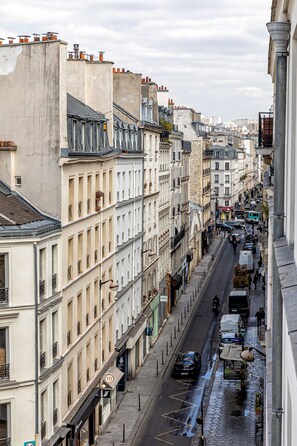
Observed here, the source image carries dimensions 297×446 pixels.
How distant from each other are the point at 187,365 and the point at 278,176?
135ft

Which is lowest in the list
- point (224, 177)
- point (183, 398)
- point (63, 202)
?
point (183, 398)

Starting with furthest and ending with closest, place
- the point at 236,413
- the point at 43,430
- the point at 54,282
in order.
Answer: the point at 236,413 → the point at 54,282 → the point at 43,430

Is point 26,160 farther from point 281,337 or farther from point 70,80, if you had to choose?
point 281,337

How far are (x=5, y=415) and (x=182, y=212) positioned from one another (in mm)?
57613

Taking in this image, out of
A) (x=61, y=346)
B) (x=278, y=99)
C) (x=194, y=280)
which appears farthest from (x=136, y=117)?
(x=278, y=99)

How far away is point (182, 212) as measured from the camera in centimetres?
8475

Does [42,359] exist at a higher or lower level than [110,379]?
higher

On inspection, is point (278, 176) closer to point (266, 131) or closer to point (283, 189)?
point (283, 189)

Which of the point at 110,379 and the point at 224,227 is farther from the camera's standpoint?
the point at 224,227

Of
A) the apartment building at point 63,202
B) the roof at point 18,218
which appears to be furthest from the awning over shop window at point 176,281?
the roof at point 18,218

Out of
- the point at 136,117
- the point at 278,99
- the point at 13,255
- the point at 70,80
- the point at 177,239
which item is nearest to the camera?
the point at 278,99

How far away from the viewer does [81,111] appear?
39.4 meters

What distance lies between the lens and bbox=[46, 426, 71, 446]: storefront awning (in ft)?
98.1

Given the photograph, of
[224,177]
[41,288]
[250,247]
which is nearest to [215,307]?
[250,247]
